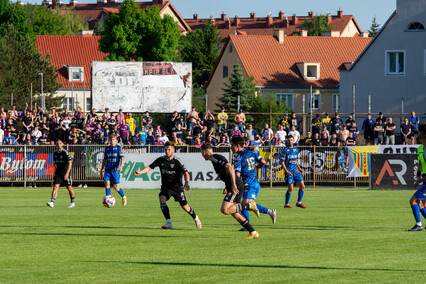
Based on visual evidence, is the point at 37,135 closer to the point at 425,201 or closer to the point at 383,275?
the point at 425,201

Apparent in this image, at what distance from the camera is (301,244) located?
13578 millimetres

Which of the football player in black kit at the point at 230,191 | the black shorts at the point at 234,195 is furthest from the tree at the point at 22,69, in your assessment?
the football player in black kit at the point at 230,191

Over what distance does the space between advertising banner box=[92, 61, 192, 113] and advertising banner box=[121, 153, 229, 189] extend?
39.3ft

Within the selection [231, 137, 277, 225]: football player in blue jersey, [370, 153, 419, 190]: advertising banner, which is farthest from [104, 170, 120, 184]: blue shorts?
[370, 153, 419, 190]: advertising banner

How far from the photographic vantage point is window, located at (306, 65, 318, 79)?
79.1 metres

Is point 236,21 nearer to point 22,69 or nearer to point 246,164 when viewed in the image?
point 22,69

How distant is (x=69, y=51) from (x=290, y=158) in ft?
263

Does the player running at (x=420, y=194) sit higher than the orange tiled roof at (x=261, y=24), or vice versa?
the orange tiled roof at (x=261, y=24)

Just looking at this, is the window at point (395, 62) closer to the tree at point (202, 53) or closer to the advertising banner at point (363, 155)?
the advertising banner at point (363, 155)

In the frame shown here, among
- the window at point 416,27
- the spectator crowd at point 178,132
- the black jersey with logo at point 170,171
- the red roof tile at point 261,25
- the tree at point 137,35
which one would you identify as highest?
the red roof tile at point 261,25

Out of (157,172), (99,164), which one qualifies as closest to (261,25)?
(99,164)

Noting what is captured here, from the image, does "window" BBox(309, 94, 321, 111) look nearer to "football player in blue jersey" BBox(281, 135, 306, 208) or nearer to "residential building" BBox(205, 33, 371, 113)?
"residential building" BBox(205, 33, 371, 113)

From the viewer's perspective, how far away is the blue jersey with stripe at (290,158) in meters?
22.6

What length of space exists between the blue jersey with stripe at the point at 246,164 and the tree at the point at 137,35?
61.1 m
